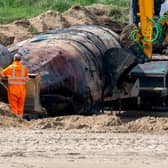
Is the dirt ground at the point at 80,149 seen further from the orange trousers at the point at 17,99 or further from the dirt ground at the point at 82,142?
the orange trousers at the point at 17,99

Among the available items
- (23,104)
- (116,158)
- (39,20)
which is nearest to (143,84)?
(23,104)

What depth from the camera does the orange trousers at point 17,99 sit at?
54.3ft

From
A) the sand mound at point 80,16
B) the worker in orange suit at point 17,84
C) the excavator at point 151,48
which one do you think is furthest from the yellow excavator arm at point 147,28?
the sand mound at point 80,16

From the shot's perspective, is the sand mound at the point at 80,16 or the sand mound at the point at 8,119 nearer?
the sand mound at the point at 8,119

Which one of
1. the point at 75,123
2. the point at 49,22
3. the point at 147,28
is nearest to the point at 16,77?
the point at 75,123

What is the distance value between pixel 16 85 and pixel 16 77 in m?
0.17

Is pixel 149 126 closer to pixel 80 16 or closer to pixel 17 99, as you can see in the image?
pixel 17 99

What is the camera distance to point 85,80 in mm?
17734

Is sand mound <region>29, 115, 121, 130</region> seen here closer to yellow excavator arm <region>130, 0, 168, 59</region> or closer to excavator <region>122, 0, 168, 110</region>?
excavator <region>122, 0, 168, 110</region>

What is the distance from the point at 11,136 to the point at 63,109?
4.19 meters

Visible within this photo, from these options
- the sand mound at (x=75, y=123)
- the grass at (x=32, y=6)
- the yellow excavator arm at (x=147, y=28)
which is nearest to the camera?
the sand mound at (x=75, y=123)

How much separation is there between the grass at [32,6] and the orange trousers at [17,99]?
18261 mm

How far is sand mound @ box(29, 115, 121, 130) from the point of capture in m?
15.1

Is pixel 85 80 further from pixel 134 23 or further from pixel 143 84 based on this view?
pixel 134 23
